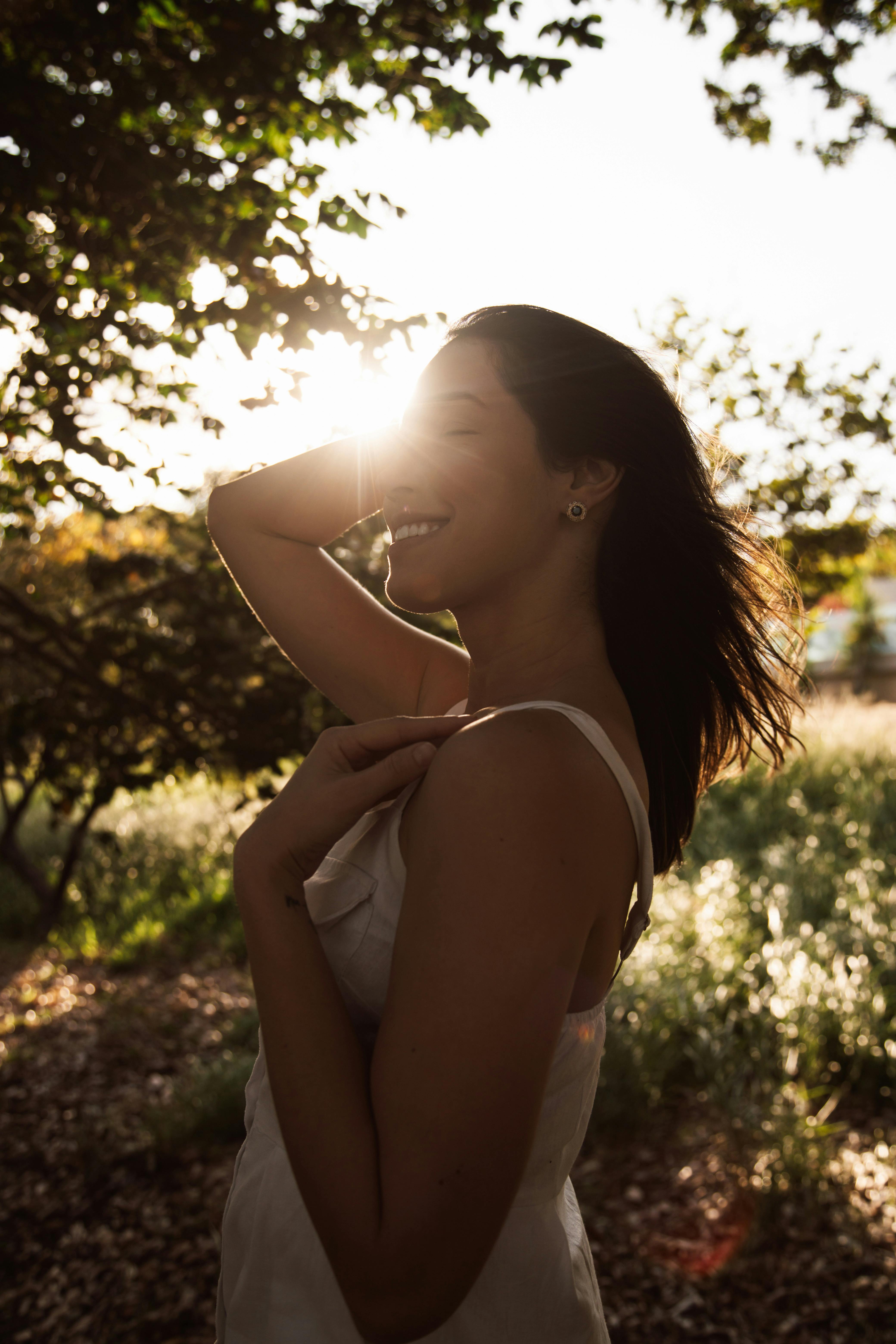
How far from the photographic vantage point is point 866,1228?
3.53 metres

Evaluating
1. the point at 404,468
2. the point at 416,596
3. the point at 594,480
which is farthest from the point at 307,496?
the point at 594,480

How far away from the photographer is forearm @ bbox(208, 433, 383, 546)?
1.97 m

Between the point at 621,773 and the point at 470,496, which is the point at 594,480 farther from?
the point at 621,773

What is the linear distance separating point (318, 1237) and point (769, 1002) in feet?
14.2

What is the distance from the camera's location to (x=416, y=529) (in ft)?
5.28

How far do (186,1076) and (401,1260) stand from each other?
15.8 ft

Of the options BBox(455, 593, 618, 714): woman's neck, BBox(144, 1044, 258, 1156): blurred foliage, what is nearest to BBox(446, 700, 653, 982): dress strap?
BBox(455, 593, 618, 714): woman's neck

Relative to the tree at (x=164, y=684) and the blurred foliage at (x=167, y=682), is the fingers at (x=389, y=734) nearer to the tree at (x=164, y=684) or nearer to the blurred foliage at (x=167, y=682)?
the blurred foliage at (x=167, y=682)

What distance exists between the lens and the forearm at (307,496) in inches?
77.7

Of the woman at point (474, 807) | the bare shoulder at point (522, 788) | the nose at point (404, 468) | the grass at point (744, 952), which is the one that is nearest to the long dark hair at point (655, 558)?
the woman at point (474, 807)

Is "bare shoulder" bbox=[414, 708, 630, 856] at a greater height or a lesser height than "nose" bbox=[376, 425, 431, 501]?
lesser

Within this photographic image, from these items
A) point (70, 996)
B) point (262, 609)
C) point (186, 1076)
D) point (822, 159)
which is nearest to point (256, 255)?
point (262, 609)

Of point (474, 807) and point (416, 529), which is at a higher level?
point (416, 529)

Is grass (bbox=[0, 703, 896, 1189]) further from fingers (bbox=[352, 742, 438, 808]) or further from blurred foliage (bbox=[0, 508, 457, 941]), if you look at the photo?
fingers (bbox=[352, 742, 438, 808])
